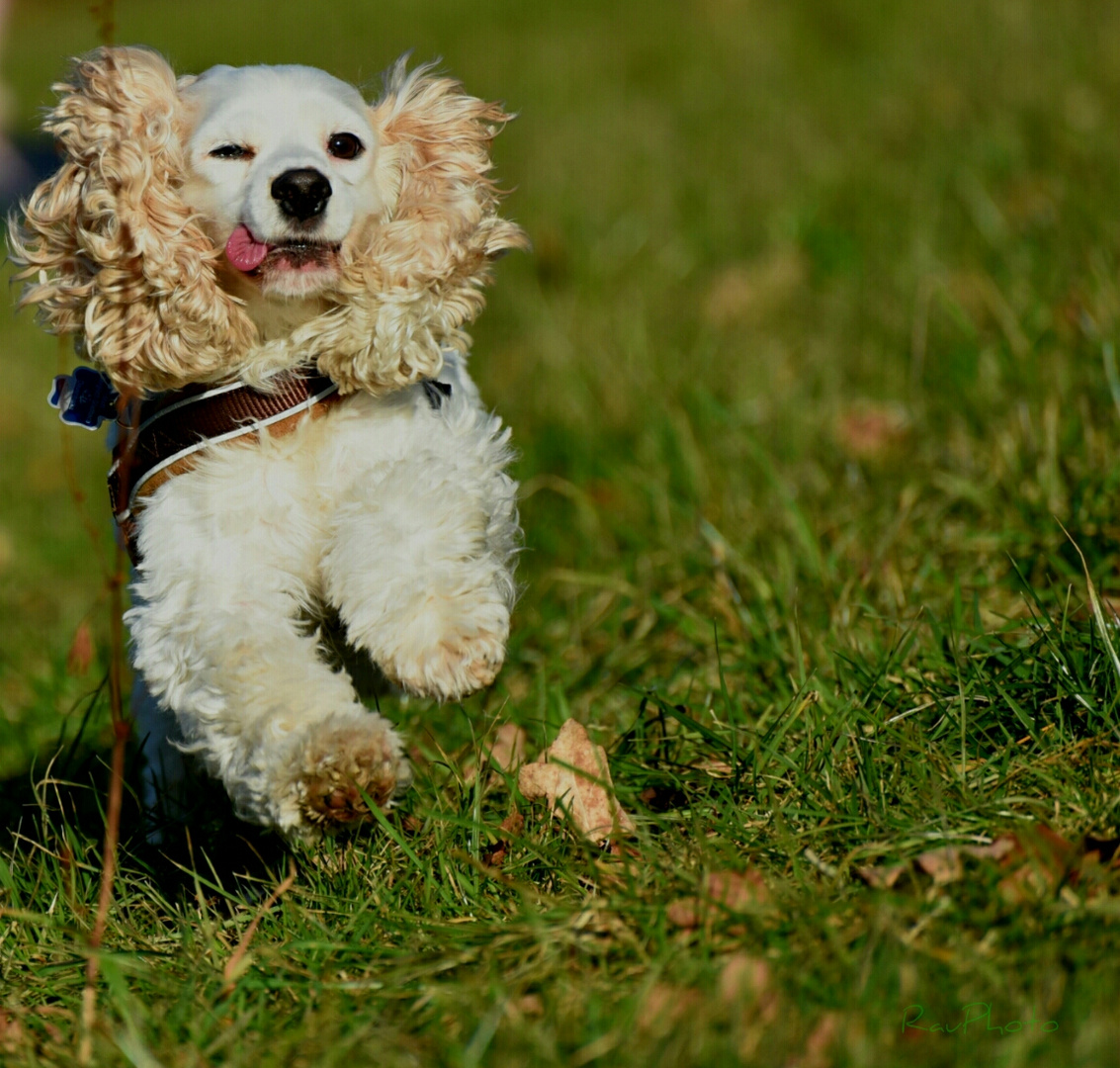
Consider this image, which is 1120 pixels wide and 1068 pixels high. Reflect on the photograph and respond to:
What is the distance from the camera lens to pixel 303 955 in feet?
7.90

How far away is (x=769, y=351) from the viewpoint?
5266mm

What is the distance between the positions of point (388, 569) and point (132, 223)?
2.54 ft

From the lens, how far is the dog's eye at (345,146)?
2.68 meters

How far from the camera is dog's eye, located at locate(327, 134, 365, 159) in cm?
268

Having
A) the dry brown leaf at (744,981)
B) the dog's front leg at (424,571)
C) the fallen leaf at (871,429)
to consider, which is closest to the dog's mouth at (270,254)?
the dog's front leg at (424,571)

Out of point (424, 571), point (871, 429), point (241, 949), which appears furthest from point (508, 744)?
point (871, 429)

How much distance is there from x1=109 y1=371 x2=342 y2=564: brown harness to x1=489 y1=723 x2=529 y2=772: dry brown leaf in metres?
0.82

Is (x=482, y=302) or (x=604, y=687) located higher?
(x=482, y=302)

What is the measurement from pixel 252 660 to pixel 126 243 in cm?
79

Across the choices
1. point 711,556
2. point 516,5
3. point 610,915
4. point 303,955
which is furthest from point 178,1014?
point 516,5

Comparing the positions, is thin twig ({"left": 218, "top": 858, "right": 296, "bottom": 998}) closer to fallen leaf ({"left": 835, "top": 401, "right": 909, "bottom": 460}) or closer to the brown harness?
the brown harness

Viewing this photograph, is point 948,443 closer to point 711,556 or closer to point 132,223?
point 711,556

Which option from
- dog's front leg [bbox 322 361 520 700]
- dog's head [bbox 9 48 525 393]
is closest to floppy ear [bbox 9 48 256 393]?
dog's head [bbox 9 48 525 393]

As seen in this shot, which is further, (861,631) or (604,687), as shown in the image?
(604,687)
